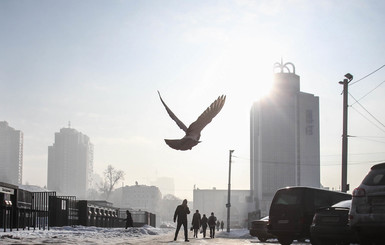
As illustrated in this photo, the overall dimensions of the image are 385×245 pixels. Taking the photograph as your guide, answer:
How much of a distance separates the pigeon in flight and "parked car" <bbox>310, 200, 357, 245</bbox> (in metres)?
3.82

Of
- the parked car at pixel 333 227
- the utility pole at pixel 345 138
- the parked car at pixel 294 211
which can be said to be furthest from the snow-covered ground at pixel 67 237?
the utility pole at pixel 345 138

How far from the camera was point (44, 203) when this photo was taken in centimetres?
2817

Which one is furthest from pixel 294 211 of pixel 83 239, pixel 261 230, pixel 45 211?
pixel 45 211

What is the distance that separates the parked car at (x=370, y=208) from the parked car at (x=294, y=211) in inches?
257

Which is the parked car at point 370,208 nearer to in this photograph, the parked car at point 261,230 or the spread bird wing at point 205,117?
the spread bird wing at point 205,117

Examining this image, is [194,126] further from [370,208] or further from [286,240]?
[370,208]

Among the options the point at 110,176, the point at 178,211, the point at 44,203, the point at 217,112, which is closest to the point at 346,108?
the point at 178,211

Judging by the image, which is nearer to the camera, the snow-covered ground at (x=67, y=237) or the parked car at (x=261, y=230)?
the snow-covered ground at (x=67, y=237)

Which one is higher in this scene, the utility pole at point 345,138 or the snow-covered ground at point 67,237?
the utility pole at point 345,138

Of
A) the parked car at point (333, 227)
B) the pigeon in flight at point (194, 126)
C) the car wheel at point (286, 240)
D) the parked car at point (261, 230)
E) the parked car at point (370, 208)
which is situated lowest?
the parked car at point (261, 230)

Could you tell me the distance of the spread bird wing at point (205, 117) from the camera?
15.6 meters

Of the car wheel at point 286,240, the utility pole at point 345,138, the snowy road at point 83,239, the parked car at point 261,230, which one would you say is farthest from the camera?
the utility pole at point 345,138

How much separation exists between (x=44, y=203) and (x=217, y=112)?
15.0 m

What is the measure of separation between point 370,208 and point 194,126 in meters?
6.28
